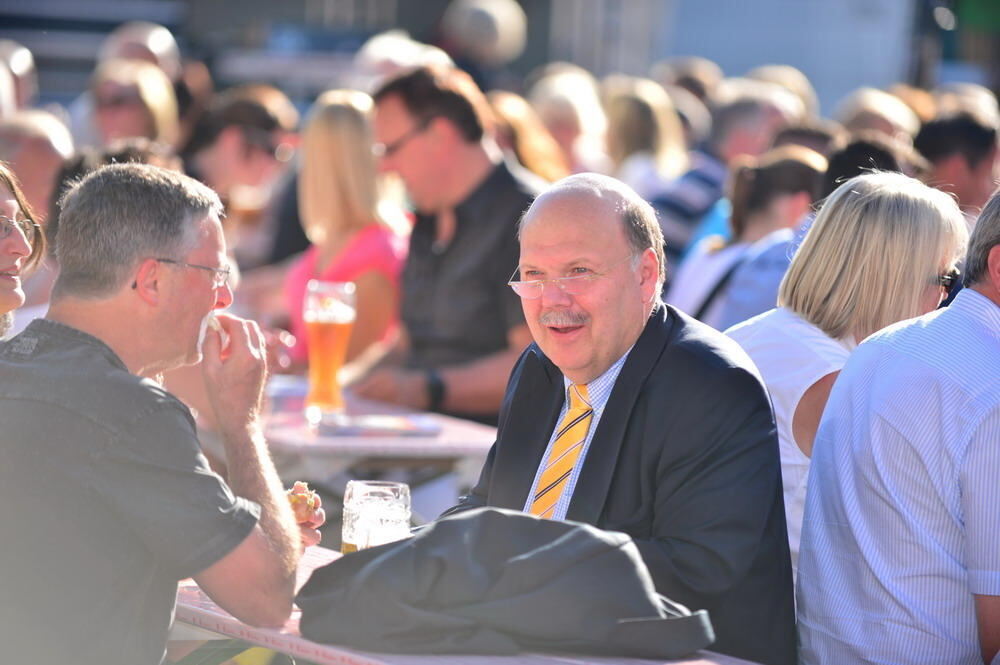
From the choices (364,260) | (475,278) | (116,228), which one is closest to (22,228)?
(116,228)

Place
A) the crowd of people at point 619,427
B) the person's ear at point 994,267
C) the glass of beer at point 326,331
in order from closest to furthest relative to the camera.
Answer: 1. the crowd of people at point 619,427
2. the person's ear at point 994,267
3. the glass of beer at point 326,331

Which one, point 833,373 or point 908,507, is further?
point 833,373

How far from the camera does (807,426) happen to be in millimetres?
3049

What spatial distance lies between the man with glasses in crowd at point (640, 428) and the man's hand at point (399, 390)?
208 centimetres

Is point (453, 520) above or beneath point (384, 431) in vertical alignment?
above

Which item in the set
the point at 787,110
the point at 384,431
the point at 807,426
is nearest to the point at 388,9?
the point at 787,110

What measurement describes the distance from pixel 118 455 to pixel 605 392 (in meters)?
0.94

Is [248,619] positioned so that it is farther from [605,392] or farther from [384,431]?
[384,431]

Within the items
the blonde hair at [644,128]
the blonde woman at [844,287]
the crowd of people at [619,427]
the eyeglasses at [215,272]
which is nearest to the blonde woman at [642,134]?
the blonde hair at [644,128]

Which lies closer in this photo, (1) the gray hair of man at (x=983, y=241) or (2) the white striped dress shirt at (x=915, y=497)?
(2) the white striped dress shirt at (x=915, y=497)

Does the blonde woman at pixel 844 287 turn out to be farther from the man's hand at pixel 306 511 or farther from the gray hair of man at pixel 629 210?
the man's hand at pixel 306 511

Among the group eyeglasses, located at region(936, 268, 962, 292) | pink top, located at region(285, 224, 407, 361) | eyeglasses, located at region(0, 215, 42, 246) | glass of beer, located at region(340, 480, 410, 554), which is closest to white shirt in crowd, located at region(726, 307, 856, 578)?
eyeglasses, located at region(936, 268, 962, 292)

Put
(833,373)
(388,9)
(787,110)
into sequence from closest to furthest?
(833,373) → (787,110) → (388,9)

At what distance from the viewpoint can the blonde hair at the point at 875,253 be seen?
9.73 feet
